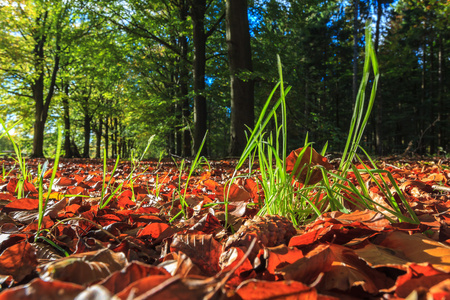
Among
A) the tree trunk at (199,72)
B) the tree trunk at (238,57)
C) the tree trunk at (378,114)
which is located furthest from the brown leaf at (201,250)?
the tree trunk at (378,114)

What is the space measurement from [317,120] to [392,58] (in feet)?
50.4

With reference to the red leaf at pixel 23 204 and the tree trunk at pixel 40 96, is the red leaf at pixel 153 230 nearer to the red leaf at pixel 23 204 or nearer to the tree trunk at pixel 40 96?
the red leaf at pixel 23 204

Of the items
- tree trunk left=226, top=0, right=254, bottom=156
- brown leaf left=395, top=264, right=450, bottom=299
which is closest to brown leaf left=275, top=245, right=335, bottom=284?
brown leaf left=395, top=264, right=450, bottom=299

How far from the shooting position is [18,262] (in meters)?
0.57

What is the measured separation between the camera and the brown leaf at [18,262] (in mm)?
552

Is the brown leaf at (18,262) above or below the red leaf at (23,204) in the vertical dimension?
below

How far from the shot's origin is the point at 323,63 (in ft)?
70.5

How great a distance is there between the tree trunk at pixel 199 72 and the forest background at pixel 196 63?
0.03m

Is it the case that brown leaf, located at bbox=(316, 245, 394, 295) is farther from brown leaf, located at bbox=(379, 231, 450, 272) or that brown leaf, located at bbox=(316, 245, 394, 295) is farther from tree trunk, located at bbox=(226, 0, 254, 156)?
tree trunk, located at bbox=(226, 0, 254, 156)

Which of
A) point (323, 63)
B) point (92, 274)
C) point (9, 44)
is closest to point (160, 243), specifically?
point (92, 274)

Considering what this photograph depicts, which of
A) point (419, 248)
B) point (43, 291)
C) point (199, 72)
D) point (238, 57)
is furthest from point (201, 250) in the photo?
point (199, 72)

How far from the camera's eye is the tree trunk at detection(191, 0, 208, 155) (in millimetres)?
6781

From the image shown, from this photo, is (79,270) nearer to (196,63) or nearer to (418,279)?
(418,279)

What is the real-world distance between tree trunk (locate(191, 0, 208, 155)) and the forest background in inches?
1.1
